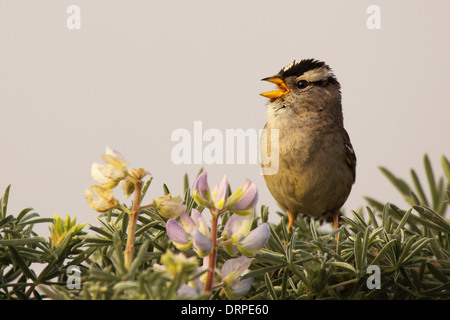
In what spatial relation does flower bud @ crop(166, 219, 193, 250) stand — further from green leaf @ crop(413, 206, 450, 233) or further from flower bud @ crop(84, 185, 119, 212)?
green leaf @ crop(413, 206, 450, 233)

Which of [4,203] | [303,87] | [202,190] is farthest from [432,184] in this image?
[4,203]

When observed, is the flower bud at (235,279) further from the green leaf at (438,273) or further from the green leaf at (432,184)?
the green leaf at (432,184)

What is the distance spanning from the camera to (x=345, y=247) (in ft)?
5.05

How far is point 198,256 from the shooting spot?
1.30m

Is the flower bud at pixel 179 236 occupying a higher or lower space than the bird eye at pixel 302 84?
lower

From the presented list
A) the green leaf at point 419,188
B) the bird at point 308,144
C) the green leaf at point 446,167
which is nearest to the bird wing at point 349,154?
the bird at point 308,144

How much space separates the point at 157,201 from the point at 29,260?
55 centimetres

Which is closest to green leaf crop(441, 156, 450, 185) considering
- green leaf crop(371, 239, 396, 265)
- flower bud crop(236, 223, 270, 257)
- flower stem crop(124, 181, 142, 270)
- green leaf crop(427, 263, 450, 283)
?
green leaf crop(427, 263, 450, 283)

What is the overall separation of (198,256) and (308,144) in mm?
2025

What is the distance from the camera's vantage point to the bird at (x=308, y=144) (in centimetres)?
317

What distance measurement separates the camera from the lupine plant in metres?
0.96

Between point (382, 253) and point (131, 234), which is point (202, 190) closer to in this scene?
point (131, 234)
